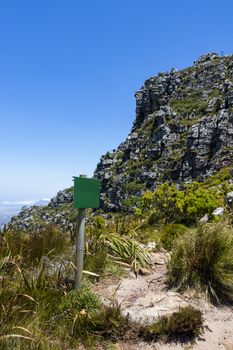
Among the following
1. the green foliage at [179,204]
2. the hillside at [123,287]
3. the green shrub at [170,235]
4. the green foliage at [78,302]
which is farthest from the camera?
the green foliage at [179,204]

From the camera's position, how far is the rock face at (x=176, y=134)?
85188 mm

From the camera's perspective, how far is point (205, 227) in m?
6.72

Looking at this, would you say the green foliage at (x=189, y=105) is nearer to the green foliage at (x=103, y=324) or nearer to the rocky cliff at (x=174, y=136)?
the rocky cliff at (x=174, y=136)

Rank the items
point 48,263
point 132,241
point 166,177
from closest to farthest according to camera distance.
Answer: point 48,263 < point 132,241 < point 166,177

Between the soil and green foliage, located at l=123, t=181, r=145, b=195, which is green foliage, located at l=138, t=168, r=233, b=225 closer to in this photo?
the soil

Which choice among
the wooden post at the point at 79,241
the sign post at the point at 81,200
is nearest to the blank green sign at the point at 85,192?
the sign post at the point at 81,200

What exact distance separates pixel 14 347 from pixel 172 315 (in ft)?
7.24

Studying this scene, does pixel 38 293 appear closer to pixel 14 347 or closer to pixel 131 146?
pixel 14 347

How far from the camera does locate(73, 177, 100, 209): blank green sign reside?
5.29 metres

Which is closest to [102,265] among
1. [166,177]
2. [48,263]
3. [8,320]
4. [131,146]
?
[48,263]

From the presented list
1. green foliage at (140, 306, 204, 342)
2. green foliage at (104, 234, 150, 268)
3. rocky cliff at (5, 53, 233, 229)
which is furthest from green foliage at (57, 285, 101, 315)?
rocky cliff at (5, 53, 233, 229)

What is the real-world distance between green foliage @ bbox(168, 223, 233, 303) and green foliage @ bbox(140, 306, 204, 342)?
101 centimetres

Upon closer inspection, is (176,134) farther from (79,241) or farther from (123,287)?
(79,241)

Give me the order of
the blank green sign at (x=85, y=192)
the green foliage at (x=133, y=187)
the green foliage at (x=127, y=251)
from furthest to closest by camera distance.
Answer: the green foliage at (x=133, y=187) → the green foliage at (x=127, y=251) → the blank green sign at (x=85, y=192)
